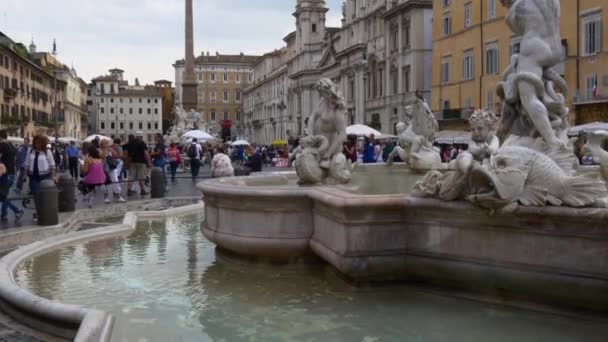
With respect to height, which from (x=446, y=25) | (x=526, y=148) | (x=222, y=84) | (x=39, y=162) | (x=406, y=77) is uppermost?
(x=222, y=84)

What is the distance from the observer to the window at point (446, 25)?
3938cm

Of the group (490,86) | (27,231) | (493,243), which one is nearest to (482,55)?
(490,86)

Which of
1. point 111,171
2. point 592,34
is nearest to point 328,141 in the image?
point 111,171

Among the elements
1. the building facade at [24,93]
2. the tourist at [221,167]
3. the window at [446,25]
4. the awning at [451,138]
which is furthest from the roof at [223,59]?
the tourist at [221,167]

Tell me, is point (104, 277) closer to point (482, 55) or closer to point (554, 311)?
point (554, 311)

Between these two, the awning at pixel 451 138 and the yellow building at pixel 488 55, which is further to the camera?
the awning at pixel 451 138

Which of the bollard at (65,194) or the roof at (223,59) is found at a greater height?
the roof at (223,59)

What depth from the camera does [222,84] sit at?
128m

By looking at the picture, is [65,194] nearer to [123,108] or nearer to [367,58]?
[367,58]

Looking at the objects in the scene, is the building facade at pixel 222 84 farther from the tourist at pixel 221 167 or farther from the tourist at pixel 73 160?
the tourist at pixel 221 167

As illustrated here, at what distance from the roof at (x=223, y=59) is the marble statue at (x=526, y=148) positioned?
11972 cm

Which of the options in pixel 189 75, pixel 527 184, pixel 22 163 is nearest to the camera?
pixel 527 184

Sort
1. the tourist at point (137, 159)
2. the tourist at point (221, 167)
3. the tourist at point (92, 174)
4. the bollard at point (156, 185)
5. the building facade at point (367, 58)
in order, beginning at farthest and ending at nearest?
the building facade at point (367, 58), the tourist at point (137, 159), the tourist at point (221, 167), the bollard at point (156, 185), the tourist at point (92, 174)

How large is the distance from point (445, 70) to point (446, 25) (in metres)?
2.82
